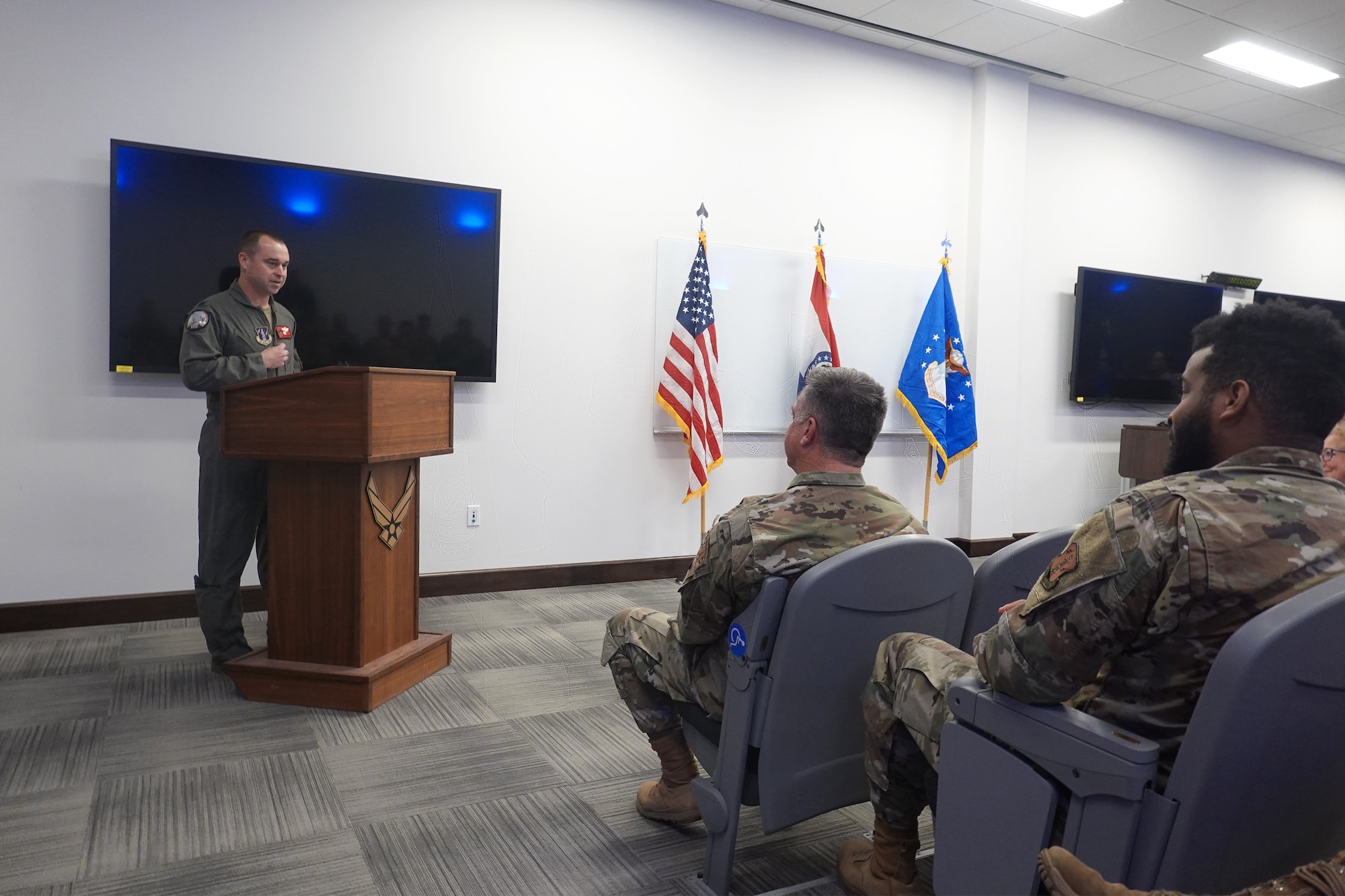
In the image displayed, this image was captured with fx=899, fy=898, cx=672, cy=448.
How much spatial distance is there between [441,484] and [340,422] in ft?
5.38

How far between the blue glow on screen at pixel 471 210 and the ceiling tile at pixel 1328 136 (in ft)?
20.6

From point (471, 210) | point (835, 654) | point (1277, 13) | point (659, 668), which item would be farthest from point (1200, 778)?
point (1277, 13)

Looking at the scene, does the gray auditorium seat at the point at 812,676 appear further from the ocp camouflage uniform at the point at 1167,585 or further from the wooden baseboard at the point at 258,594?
the wooden baseboard at the point at 258,594

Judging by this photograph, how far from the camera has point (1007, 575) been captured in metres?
1.83

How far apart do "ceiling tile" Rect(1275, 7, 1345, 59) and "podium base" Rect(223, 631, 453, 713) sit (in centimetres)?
574

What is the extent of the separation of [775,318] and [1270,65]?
354cm

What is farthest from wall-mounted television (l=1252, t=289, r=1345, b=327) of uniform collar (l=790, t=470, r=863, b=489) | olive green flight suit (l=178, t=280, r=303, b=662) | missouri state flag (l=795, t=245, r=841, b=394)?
olive green flight suit (l=178, t=280, r=303, b=662)

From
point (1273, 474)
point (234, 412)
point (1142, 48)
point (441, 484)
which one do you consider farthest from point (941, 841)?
point (1142, 48)

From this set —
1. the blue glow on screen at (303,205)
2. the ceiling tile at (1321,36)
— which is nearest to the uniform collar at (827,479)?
the blue glow on screen at (303,205)

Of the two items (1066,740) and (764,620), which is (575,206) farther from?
(1066,740)

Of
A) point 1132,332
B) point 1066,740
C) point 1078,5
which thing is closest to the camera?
point 1066,740

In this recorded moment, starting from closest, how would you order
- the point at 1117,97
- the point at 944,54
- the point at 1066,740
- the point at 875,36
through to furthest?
the point at 1066,740
the point at 875,36
the point at 944,54
the point at 1117,97

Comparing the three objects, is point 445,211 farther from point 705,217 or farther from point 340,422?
point 340,422

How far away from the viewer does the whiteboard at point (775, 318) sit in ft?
16.1
